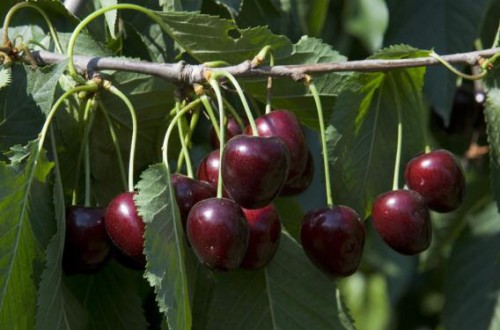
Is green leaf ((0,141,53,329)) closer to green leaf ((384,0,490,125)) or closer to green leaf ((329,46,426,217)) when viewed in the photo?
green leaf ((329,46,426,217))

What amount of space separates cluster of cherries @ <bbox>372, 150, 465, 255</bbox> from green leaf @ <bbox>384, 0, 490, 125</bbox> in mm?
531

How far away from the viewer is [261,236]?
1.68 m

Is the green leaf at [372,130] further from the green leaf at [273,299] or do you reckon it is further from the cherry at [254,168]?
the cherry at [254,168]

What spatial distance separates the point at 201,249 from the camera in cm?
157

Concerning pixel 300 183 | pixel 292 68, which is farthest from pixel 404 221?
pixel 292 68

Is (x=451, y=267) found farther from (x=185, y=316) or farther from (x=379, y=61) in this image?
(x=185, y=316)

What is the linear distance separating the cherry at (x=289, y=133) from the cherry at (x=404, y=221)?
16cm

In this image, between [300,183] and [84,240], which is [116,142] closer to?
[84,240]

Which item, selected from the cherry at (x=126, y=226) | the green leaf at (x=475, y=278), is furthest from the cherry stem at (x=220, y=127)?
the green leaf at (x=475, y=278)

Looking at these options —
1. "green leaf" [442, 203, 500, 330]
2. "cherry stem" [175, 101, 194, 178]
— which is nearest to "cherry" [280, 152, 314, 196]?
"cherry stem" [175, 101, 194, 178]

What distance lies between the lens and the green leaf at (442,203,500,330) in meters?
2.41

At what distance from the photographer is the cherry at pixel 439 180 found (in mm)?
1784

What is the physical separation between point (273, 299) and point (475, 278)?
2.73ft

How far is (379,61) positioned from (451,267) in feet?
3.28
